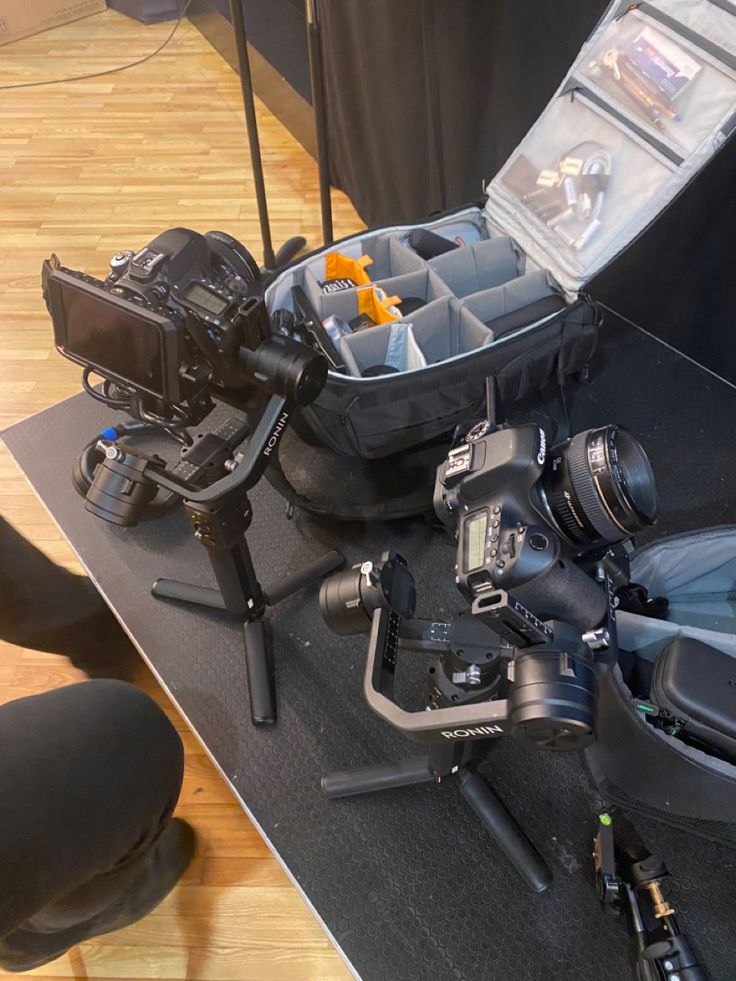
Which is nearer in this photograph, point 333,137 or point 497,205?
point 497,205

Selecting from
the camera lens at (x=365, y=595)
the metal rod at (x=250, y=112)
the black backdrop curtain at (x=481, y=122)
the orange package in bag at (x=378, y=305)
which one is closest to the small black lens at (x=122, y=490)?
the camera lens at (x=365, y=595)

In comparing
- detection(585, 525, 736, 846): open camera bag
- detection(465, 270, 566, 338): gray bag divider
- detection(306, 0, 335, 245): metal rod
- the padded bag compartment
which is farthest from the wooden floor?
detection(465, 270, 566, 338): gray bag divider

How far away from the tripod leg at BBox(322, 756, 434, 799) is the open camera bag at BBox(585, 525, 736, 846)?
0.90 feet

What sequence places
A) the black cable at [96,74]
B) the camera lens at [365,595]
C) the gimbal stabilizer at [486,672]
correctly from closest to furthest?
the gimbal stabilizer at [486,672] < the camera lens at [365,595] < the black cable at [96,74]

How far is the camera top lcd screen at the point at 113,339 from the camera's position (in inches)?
39.5

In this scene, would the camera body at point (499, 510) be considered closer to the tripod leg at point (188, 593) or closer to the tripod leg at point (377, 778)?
the tripod leg at point (377, 778)

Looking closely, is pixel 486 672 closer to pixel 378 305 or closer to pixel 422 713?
pixel 422 713

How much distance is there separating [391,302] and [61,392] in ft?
3.26

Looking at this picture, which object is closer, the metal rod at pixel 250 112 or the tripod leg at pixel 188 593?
the tripod leg at pixel 188 593

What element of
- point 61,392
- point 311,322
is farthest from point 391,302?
point 61,392

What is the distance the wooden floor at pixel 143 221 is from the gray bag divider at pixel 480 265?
90 centimetres

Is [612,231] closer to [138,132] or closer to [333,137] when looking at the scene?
[333,137]

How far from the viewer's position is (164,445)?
1738 millimetres

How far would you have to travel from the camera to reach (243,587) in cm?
131
